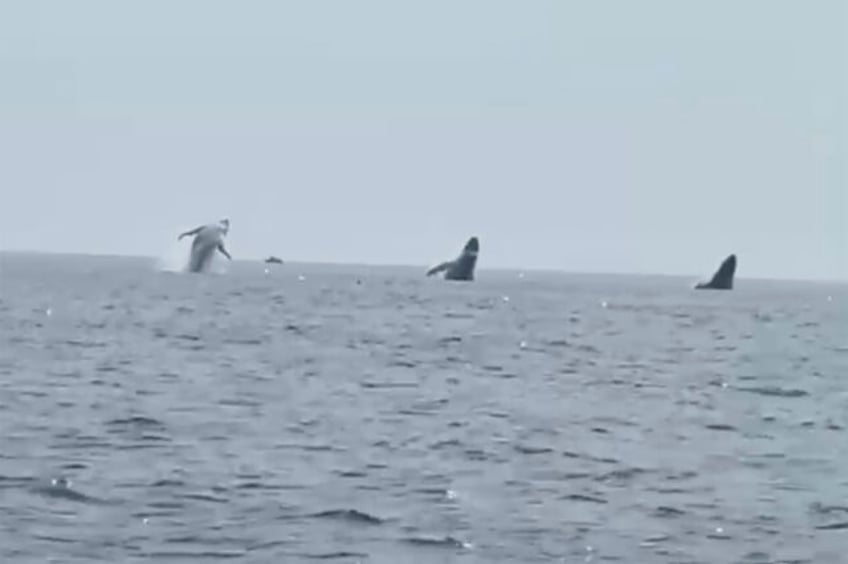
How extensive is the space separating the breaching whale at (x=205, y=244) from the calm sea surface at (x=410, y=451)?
192ft

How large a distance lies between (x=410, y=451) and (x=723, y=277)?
4681 inches

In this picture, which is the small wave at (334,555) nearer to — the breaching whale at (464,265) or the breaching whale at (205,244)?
the breaching whale at (205,244)

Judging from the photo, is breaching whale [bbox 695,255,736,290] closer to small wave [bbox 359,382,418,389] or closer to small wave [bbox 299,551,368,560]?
small wave [bbox 359,382,418,389]

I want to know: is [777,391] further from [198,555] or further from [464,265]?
[464,265]

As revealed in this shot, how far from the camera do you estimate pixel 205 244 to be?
384ft

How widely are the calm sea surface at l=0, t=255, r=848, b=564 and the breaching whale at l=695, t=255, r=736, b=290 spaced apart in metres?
83.0

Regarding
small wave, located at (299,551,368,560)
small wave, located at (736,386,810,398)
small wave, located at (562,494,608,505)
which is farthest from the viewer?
small wave, located at (736,386,810,398)

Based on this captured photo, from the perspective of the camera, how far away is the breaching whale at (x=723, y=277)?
133 metres

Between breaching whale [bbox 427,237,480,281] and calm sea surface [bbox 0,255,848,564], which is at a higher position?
breaching whale [bbox 427,237,480,281]

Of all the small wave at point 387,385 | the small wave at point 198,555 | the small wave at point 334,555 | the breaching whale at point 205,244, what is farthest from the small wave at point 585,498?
the breaching whale at point 205,244

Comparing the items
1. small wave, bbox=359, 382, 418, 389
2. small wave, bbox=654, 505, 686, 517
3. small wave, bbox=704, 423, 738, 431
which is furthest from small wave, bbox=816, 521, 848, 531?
small wave, bbox=359, 382, 418, 389

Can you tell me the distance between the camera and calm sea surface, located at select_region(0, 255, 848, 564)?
17312 mm

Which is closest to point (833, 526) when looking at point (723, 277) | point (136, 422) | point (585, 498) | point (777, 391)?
point (585, 498)

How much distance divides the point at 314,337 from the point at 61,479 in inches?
1252
